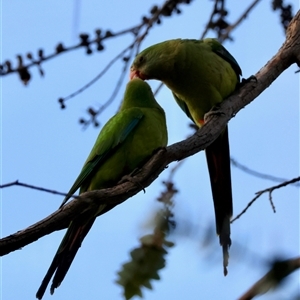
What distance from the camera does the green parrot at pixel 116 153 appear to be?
304 cm

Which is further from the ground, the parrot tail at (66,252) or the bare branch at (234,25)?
the bare branch at (234,25)

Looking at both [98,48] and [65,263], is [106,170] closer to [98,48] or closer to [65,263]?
[65,263]

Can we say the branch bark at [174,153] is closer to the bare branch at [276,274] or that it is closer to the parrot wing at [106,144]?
the parrot wing at [106,144]

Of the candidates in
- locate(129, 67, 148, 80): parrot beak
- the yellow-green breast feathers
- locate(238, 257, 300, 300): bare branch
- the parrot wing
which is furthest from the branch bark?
locate(238, 257, 300, 300): bare branch

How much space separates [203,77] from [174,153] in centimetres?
104

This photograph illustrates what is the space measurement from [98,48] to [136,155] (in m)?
0.90

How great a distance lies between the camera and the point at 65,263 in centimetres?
288

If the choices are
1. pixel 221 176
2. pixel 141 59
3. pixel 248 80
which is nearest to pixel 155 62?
pixel 141 59

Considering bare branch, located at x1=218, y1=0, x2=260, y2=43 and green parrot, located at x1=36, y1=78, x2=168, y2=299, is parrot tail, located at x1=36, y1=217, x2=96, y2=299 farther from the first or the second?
bare branch, located at x1=218, y1=0, x2=260, y2=43

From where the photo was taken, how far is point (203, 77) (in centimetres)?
361

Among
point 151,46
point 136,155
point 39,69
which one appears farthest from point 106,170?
point 151,46

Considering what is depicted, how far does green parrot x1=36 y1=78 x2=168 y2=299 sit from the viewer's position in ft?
9.96

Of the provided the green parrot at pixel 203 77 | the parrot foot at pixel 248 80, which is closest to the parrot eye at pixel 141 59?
the green parrot at pixel 203 77

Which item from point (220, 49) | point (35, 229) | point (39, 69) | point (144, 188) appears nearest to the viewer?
point (35, 229)
